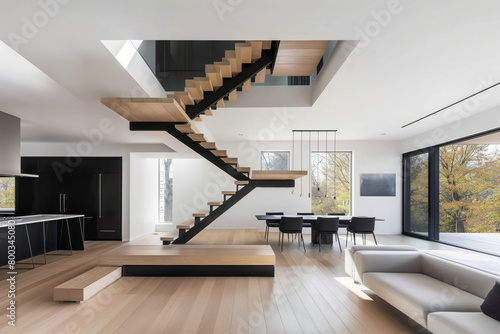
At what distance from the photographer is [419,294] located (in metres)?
2.86

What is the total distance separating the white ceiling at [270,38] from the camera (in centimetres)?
243

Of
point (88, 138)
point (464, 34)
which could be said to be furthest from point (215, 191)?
point (464, 34)

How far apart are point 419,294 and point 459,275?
2.07ft

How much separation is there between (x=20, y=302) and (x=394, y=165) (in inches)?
382

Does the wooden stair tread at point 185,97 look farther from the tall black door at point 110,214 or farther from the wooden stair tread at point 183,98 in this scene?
the tall black door at point 110,214

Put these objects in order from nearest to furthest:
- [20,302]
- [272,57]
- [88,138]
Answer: [20,302] → [272,57] → [88,138]

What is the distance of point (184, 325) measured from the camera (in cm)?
304

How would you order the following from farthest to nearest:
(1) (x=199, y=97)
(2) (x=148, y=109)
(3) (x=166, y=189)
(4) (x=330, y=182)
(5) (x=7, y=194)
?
(3) (x=166, y=189) < (4) (x=330, y=182) < (5) (x=7, y=194) < (1) (x=199, y=97) < (2) (x=148, y=109)

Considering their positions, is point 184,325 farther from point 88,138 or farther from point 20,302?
point 88,138

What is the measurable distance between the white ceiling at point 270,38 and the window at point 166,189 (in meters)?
5.22

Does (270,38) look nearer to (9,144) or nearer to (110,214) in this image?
(9,144)

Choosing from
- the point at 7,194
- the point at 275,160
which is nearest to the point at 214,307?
the point at 275,160

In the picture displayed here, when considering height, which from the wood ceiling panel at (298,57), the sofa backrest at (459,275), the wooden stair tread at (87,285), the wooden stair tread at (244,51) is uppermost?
the wood ceiling panel at (298,57)

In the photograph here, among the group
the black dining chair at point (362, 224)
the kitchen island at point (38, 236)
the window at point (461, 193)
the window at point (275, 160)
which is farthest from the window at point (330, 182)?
the kitchen island at point (38, 236)
